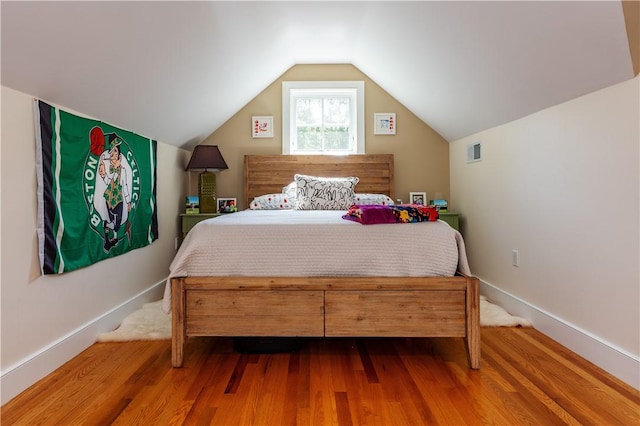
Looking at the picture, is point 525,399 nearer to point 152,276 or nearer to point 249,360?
point 249,360

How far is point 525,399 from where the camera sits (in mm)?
1610

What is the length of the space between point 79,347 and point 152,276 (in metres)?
1.10

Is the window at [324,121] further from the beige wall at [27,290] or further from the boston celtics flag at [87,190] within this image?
the beige wall at [27,290]

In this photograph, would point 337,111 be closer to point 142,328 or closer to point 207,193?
point 207,193

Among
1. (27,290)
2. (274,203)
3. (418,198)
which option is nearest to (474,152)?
(418,198)

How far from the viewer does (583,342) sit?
6.71ft

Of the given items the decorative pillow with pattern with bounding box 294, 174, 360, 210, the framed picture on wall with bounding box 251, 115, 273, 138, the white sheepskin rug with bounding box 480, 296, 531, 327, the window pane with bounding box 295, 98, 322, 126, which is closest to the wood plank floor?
the white sheepskin rug with bounding box 480, 296, 531, 327

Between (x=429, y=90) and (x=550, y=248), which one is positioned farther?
(x=429, y=90)

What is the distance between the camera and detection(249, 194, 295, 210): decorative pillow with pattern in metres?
3.53

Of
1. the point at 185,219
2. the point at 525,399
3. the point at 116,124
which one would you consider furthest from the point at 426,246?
the point at 185,219

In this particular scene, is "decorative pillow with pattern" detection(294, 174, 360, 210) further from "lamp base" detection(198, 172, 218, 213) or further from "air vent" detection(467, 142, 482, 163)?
"air vent" detection(467, 142, 482, 163)

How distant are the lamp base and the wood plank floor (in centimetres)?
178

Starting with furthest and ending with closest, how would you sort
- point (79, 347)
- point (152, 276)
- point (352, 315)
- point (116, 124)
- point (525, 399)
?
1. point (152, 276)
2. point (116, 124)
3. point (79, 347)
4. point (352, 315)
5. point (525, 399)

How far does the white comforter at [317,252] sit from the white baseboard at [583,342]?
809mm
